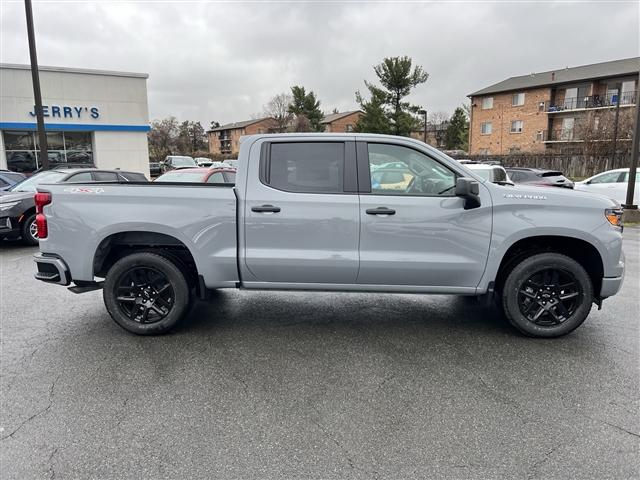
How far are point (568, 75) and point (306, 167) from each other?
5239 cm

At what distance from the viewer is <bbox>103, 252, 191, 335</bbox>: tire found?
14.4 ft

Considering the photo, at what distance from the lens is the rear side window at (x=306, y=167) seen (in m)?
4.25

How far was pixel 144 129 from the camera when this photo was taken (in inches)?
945

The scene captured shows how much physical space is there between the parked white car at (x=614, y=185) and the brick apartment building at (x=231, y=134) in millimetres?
73639

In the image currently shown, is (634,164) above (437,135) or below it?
below

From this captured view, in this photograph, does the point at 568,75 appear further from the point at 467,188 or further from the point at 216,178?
the point at 467,188

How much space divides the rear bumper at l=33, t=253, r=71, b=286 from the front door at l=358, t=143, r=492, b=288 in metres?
2.89

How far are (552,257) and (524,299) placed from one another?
0.48 metres

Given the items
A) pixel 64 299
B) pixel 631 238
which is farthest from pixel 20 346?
pixel 631 238

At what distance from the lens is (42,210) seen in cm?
434

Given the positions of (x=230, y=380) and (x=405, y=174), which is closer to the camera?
(x=230, y=380)

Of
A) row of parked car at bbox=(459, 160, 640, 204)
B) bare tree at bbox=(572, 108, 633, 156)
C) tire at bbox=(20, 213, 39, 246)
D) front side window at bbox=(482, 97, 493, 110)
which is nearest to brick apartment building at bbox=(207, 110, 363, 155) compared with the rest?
front side window at bbox=(482, 97, 493, 110)

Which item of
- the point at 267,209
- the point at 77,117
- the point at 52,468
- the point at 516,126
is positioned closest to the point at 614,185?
the point at 267,209

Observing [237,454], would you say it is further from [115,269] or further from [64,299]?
[64,299]
